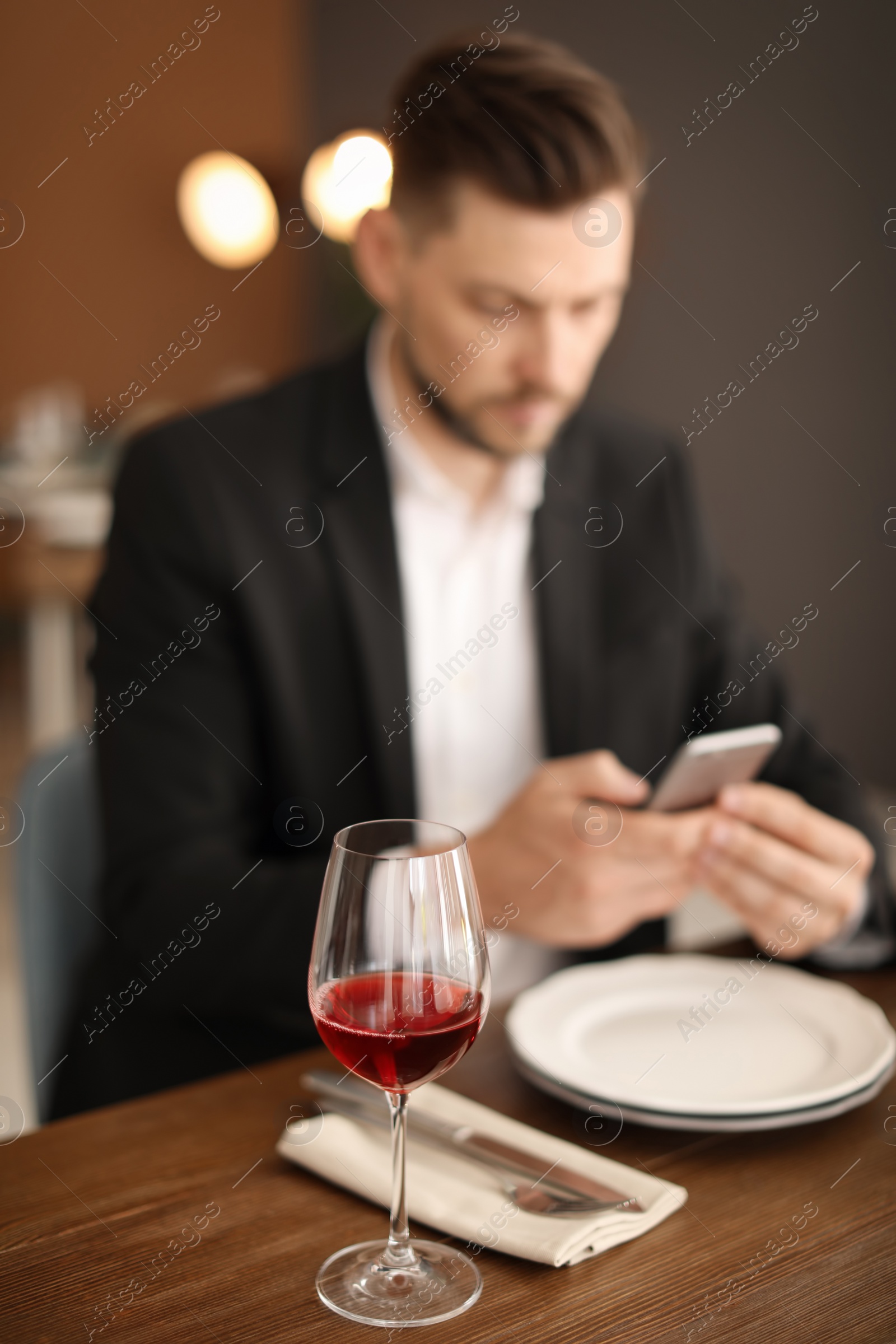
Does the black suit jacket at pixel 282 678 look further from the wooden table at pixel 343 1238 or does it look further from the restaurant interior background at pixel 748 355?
the wooden table at pixel 343 1238

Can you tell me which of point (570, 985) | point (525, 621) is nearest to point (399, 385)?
point (525, 621)

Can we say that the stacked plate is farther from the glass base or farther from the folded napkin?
the glass base

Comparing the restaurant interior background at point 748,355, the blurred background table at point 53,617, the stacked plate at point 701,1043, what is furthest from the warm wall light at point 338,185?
the stacked plate at point 701,1043

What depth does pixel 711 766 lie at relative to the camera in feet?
3.18

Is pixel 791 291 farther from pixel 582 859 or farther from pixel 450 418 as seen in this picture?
pixel 582 859

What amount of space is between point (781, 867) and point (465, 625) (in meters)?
0.64

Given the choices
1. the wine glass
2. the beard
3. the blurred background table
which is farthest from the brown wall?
the wine glass

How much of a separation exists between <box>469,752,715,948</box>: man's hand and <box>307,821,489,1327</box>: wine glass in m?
0.42

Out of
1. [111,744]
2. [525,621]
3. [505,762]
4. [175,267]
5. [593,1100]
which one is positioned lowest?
[593,1100]

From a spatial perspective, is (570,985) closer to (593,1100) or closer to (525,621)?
(593,1100)

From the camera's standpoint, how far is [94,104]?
542 centimetres

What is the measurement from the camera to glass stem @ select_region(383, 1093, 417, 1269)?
594 mm

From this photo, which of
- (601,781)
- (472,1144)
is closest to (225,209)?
(601,781)

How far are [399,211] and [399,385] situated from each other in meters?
0.22
